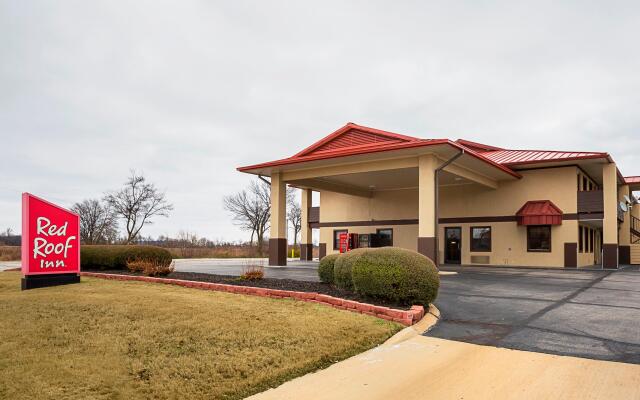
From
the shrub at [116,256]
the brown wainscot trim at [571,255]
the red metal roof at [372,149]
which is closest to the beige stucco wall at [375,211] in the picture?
the red metal roof at [372,149]

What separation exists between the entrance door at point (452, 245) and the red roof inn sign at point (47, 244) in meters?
21.4

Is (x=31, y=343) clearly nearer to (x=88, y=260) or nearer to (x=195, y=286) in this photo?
(x=195, y=286)

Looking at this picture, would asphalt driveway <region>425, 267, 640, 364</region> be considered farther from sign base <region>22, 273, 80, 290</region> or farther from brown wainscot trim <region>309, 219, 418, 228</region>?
brown wainscot trim <region>309, 219, 418, 228</region>

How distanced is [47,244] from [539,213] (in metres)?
22.5

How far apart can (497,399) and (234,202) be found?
5937cm

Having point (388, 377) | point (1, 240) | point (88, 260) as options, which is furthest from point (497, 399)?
point (1, 240)

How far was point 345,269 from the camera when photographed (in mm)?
10633

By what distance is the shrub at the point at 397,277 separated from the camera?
9086mm

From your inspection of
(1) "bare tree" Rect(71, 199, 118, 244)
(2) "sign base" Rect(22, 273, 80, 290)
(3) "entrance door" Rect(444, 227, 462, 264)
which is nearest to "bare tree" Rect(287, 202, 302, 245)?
(1) "bare tree" Rect(71, 199, 118, 244)

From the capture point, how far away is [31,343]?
6.00 metres

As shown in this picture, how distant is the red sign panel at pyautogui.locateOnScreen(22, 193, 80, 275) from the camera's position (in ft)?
37.1

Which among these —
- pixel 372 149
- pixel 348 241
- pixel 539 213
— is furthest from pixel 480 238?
pixel 372 149

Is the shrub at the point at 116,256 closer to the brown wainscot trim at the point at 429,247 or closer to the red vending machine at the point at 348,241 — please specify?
the brown wainscot trim at the point at 429,247

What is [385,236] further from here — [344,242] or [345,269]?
[345,269]
